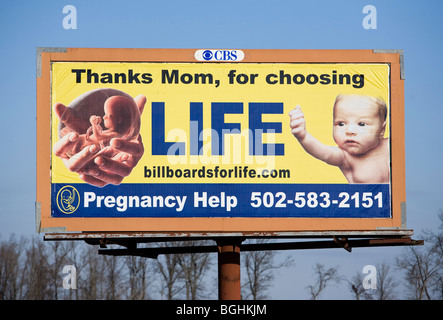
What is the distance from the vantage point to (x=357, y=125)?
1844 cm

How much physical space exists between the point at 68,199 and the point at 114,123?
Answer: 1.90 meters

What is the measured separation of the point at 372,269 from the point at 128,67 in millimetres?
6780

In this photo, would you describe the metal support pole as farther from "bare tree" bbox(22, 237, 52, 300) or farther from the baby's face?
"bare tree" bbox(22, 237, 52, 300)

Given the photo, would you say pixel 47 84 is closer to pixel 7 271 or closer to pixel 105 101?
pixel 105 101

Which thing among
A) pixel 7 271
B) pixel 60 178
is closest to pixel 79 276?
pixel 7 271

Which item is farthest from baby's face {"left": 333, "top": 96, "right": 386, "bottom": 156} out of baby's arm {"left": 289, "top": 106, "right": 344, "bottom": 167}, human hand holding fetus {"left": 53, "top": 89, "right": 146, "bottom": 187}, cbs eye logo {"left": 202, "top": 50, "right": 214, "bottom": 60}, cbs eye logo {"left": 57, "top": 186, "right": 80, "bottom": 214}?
cbs eye logo {"left": 57, "top": 186, "right": 80, "bottom": 214}

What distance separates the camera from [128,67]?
1833cm

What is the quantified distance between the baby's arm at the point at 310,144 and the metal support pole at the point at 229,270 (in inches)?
102

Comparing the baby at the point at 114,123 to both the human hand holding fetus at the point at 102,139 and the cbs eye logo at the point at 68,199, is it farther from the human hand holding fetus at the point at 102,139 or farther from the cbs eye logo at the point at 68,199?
the cbs eye logo at the point at 68,199

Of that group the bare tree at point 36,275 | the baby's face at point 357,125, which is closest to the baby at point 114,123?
the baby's face at point 357,125

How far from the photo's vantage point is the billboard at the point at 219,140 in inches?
711

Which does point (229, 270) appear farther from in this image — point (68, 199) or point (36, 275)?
point (36, 275)

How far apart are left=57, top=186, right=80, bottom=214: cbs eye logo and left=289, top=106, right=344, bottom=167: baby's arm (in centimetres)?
488

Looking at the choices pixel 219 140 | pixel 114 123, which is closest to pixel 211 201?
pixel 219 140
